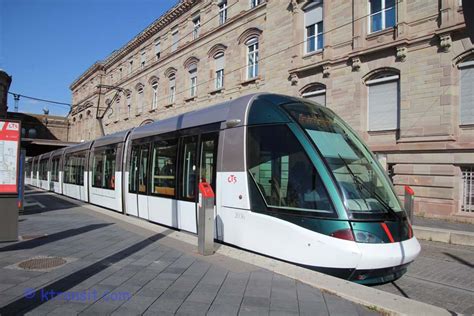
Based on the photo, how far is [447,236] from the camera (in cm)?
950

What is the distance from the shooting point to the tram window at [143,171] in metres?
10.2

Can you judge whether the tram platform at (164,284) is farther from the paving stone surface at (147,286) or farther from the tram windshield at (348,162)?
the tram windshield at (348,162)

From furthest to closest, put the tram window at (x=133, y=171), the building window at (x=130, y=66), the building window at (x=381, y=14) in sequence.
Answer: the building window at (x=130, y=66)
the building window at (x=381, y=14)
the tram window at (x=133, y=171)

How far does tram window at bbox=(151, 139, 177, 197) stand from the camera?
8.80 meters

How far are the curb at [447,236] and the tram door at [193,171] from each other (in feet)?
20.1

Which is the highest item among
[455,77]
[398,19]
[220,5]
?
[220,5]

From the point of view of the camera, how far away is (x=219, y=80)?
26000 millimetres

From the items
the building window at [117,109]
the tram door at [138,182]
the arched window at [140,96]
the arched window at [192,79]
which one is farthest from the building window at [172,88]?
the tram door at [138,182]

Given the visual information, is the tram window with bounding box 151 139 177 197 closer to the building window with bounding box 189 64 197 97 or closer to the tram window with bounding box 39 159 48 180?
the tram window with bounding box 39 159 48 180

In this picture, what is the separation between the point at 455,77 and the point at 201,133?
10376mm

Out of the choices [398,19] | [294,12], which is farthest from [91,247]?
[294,12]

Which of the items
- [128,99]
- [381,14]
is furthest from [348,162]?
[128,99]

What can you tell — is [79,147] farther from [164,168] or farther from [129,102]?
[129,102]

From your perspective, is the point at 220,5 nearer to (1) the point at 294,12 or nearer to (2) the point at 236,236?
(1) the point at 294,12
